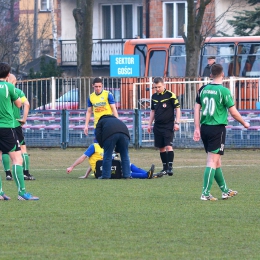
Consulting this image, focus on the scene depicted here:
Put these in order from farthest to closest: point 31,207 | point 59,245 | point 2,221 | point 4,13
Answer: point 4,13 → point 31,207 → point 2,221 → point 59,245

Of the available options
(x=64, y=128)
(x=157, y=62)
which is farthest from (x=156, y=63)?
(x=64, y=128)

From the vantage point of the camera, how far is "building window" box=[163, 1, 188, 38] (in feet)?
147

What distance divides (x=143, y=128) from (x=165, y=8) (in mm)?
22188

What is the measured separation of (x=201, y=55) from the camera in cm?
3142

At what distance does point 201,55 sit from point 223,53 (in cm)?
118

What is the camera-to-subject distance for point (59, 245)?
7566 mm

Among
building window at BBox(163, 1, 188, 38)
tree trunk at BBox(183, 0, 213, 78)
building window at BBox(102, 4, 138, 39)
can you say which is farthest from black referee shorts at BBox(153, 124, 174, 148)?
building window at BBox(102, 4, 138, 39)

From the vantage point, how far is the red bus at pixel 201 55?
98.2 ft

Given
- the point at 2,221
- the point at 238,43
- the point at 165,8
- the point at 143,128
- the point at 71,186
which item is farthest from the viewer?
the point at 165,8

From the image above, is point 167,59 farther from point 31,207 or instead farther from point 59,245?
point 59,245

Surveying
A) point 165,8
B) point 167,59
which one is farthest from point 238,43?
point 165,8

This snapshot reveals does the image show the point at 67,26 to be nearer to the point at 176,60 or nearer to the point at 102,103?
the point at 176,60

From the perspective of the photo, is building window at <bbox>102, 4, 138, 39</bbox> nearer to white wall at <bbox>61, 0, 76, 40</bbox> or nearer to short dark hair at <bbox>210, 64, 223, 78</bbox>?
white wall at <bbox>61, 0, 76, 40</bbox>

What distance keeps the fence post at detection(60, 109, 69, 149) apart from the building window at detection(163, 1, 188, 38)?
21.6 metres
